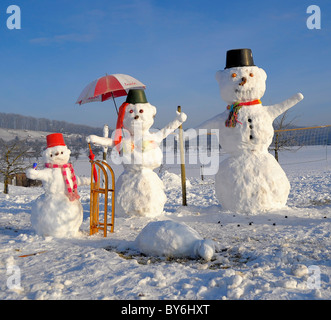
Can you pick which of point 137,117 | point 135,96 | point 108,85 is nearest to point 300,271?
point 137,117

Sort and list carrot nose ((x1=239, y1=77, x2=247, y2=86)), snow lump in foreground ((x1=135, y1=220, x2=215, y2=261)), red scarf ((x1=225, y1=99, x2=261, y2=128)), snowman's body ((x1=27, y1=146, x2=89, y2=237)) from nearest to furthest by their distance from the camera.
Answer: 1. snow lump in foreground ((x1=135, y1=220, x2=215, y2=261))
2. snowman's body ((x1=27, y1=146, x2=89, y2=237))
3. carrot nose ((x1=239, y1=77, x2=247, y2=86))
4. red scarf ((x1=225, y1=99, x2=261, y2=128))

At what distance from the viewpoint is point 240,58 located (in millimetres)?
6535

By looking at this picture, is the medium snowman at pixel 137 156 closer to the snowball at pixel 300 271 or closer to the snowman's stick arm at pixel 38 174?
the snowman's stick arm at pixel 38 174

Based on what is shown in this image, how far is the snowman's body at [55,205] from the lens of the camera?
5125mm

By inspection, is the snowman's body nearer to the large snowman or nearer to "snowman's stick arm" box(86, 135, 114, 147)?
"snowman's stick arm" box(86, 135, 114, 147)

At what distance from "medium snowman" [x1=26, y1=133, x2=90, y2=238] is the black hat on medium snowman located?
10.6ft

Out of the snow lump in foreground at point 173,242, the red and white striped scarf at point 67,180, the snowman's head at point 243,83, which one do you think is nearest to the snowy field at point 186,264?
the snow lump in foreground at point 173,242

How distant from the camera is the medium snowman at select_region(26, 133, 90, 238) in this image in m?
5.13

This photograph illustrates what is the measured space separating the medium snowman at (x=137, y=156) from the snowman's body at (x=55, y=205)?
49.6 inches

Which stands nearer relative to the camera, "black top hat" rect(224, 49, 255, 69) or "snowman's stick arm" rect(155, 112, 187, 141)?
"black top hat" rect(224, 49, 255, 69)

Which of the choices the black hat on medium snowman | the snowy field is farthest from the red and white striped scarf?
the black hat on medium snowman

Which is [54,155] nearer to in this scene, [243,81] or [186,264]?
[186,264]

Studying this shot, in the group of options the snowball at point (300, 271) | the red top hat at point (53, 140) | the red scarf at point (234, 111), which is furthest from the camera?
the red scarf at point (234, 111)
